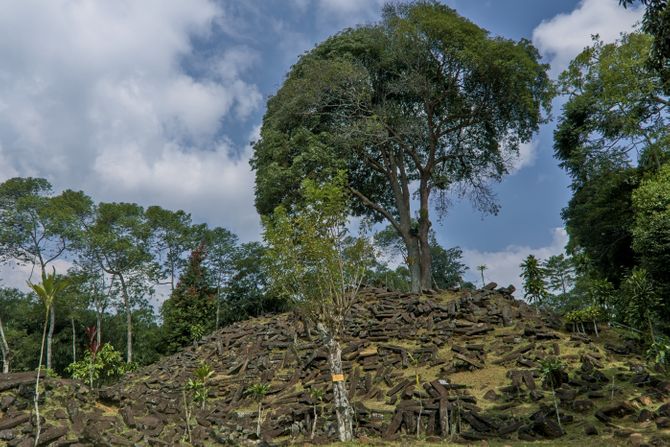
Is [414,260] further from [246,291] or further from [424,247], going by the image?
[246,291]

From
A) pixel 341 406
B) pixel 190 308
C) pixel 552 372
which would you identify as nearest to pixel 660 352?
pixel 552 372

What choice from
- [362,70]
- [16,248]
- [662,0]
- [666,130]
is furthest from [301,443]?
[16,248]

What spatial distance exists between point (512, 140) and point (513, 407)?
18.9m

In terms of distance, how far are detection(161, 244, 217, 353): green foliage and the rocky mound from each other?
657 cm

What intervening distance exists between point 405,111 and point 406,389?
17509 millimetres

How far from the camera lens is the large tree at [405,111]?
23.8m

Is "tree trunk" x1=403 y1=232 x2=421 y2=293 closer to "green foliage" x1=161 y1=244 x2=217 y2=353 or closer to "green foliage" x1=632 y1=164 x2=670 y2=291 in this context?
"green foliage" x1=632 y1=164 x2=670 y2=291

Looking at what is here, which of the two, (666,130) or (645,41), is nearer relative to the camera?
(666,130)

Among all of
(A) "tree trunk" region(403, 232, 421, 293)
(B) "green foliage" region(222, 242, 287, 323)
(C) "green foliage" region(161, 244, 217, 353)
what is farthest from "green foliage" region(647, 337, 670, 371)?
(C) "green foliage" region(161, 244, 217, 353)

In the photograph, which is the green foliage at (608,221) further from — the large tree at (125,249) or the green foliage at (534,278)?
the large tree at (125,249)

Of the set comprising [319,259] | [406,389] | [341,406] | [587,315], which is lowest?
[341,406]

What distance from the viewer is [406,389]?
13.9m

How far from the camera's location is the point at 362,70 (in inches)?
1000

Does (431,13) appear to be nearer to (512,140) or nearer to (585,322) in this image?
(512,140)
